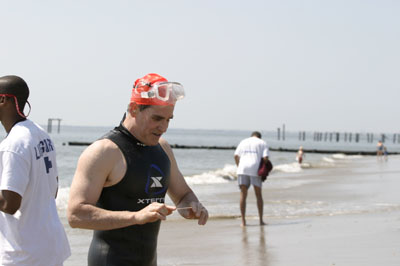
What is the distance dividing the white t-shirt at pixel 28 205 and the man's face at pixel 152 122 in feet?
1.75

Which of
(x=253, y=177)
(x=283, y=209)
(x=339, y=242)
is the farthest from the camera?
(x=283, y=209)

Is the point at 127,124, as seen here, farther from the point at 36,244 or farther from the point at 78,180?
the point at 36,244

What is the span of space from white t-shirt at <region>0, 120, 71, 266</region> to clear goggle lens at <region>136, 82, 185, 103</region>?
63 cm

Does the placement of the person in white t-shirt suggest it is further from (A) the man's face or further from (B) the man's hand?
(B) the man's hand

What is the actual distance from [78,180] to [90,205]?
14 centimetres

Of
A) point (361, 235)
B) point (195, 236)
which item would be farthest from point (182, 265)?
point (361, 235)

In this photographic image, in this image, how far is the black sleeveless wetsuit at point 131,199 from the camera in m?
3.12

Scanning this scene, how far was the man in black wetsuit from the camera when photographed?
300cm

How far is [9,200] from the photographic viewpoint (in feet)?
10.2

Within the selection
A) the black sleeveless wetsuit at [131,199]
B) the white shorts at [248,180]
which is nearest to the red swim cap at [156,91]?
the black sleeveless wetsuit at [131,199]

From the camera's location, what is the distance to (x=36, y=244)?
10.5 feet

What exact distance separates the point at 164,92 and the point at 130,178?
1.47 ft

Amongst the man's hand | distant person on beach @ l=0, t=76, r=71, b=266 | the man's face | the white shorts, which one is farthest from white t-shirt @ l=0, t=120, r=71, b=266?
the white shorts

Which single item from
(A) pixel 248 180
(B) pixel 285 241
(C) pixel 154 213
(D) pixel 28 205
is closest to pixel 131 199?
(C) pixel 154 213
